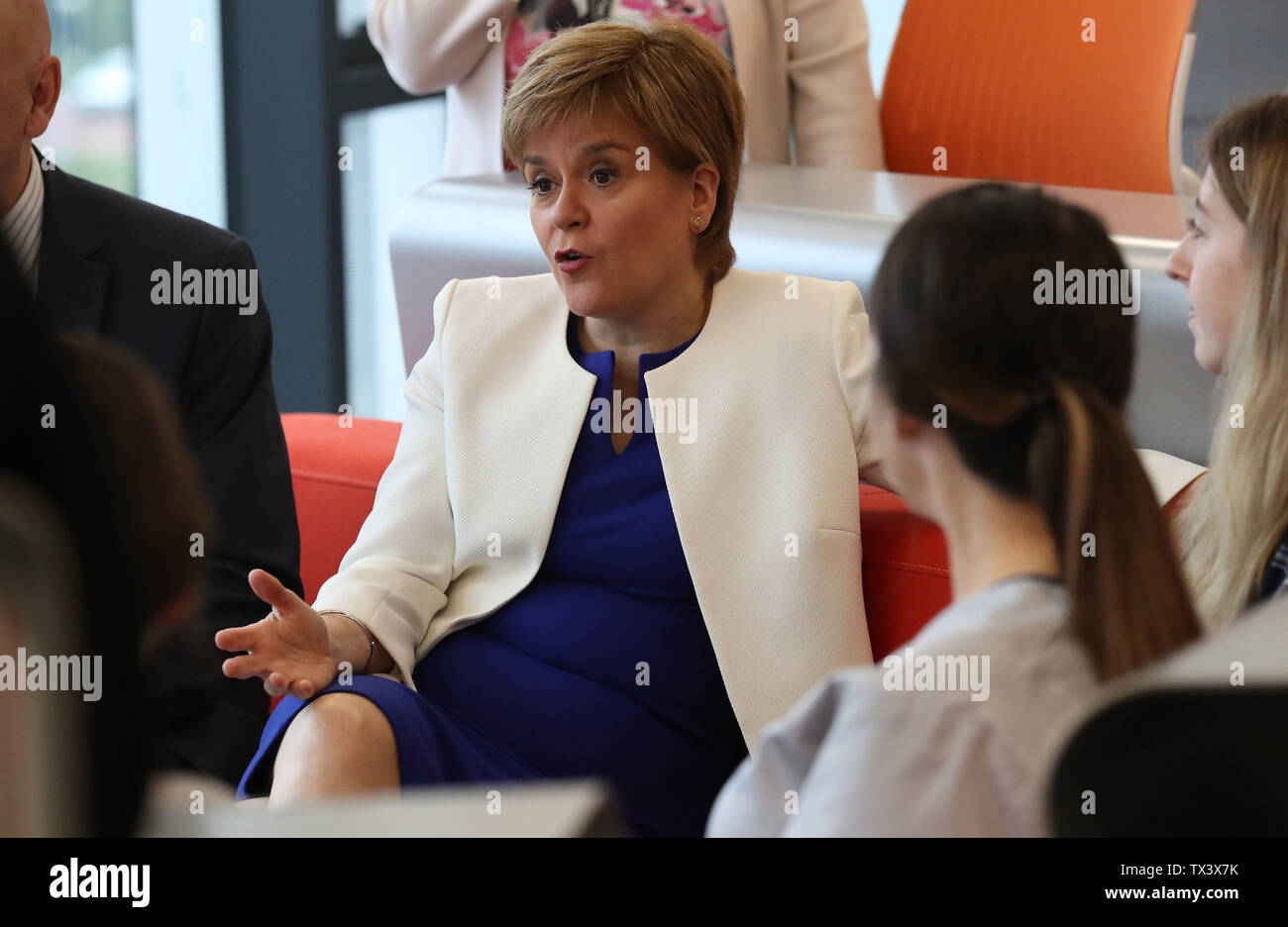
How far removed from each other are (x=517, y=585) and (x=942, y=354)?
849 mm

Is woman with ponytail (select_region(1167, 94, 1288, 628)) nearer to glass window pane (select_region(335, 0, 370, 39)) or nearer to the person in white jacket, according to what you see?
the person in white jacket

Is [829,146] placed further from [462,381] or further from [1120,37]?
[462,381]

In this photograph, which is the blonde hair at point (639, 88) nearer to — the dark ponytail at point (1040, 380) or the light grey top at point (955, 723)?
the dark ponytail at point (1040, 380)

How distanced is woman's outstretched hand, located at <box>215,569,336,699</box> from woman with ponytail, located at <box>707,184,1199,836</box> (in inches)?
25.4

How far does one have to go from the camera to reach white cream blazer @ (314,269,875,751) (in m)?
1.43

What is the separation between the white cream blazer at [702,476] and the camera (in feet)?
4.69

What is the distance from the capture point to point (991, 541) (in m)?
0.72

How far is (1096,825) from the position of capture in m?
0.54

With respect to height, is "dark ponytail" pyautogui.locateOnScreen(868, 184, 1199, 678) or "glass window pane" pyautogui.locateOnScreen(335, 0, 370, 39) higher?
"glass window pane" pyautogui.locateOnScreen(335, 0, 370, 39)

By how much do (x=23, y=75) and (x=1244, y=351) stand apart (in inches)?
43.7

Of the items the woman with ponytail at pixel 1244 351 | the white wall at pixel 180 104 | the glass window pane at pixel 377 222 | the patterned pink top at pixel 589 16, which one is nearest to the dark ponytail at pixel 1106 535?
the woman with ponytail at pixel 1244 351

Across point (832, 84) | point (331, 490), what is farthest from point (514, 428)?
point (832, 84)

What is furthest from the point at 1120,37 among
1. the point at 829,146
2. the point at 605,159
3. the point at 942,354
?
the point at 942,354

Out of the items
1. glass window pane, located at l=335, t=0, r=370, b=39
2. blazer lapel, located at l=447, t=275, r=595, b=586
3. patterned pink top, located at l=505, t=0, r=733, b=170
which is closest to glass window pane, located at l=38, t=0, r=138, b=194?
glass window pane, located at l=335, t=0, r=370, b=39
